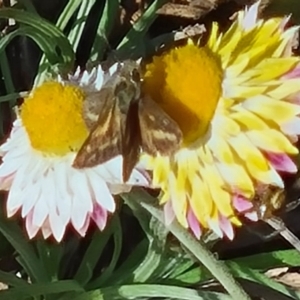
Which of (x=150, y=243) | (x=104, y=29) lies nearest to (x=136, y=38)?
(x=104, y=29)

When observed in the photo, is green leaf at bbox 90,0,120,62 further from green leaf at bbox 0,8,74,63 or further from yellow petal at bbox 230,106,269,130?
yellow petal at bbox 230,106,269,130

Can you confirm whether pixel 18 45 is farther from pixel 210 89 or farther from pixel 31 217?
pixel 210 89

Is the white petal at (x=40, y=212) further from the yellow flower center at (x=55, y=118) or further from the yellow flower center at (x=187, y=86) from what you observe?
the yellow flower center at (x=187, y=86)

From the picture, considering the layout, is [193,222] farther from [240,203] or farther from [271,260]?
[271,260]

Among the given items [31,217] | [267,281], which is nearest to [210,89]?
[31,217]

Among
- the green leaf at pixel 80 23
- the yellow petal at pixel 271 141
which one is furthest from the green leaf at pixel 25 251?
the yellow petal at pixel 271 141

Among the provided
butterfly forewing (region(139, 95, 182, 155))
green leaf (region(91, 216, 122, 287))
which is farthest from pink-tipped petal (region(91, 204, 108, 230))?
green leaf (region(91, 216, 122, 287))

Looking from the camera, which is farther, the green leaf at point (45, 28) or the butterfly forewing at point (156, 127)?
the green leaf at point (45, 28)

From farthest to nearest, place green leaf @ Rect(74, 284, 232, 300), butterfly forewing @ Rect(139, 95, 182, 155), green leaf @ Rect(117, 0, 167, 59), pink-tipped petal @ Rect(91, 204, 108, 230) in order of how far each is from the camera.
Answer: green leaf @ Rect(117, 0, 167, 59)
green leaf @ Rect(74, 284, 232, 300)
pink-tipped petal @ Rect(91, 204, 108, 230)
butterfly forewing @ Rect(139, 95, 182, 155)
